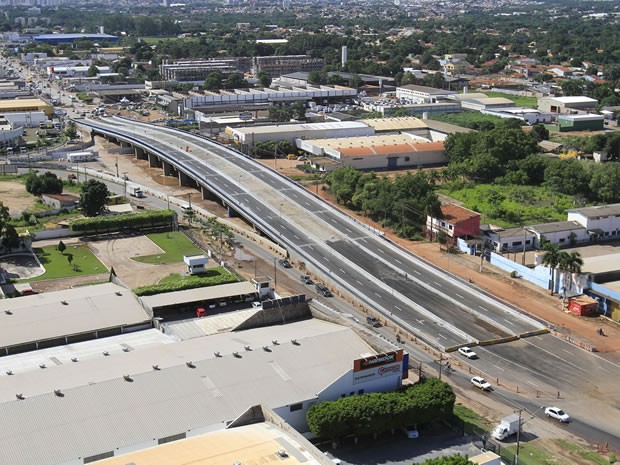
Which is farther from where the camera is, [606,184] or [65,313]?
[606,184]

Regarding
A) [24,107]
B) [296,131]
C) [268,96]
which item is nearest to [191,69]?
[268,96]

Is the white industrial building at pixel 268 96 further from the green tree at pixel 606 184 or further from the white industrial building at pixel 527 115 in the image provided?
the green tree at pixel 606 184

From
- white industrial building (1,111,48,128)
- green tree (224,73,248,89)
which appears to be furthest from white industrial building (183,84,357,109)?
white industrial building (1,111,48,128)

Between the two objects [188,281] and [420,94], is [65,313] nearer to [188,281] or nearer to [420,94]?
[188,281]

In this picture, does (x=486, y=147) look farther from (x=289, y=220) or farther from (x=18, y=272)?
(x=18, y=272)

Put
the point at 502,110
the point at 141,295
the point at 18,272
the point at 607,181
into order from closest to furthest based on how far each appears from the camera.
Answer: the point at 141,295, the point at 18,272, the point at 607,181, the point at 502,110

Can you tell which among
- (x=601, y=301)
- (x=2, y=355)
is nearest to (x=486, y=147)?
(x=601, y=301)
